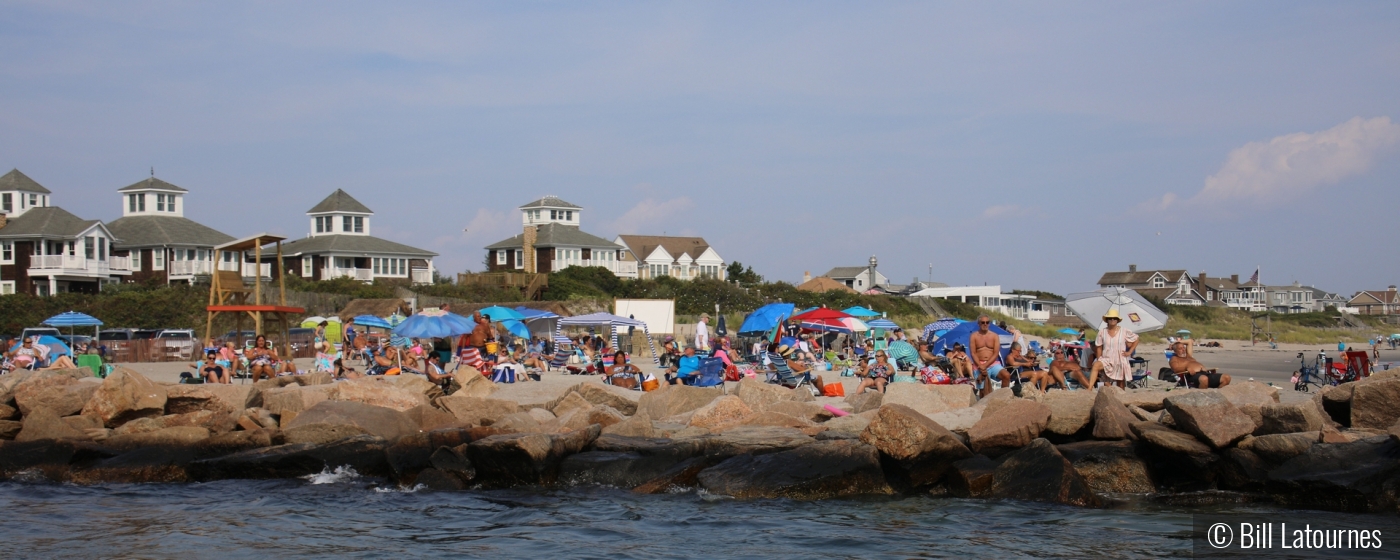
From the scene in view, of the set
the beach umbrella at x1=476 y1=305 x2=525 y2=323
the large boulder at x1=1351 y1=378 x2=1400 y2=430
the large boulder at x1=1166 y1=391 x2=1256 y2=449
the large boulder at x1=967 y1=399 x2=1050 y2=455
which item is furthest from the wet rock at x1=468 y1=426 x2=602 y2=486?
the beach umbrella at x1=476 y1=305 x2=525 y2=323

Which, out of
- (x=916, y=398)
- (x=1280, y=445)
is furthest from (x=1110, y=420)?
(x=916, y=398)

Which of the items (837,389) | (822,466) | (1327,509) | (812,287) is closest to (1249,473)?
(1327,509)

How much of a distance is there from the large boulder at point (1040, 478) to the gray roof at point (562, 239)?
51345mm

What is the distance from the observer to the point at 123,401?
13.5 metres

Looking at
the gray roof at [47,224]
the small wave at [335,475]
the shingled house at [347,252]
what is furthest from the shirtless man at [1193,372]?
the gray roof at [47,224]

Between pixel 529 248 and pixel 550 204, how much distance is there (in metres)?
4.66

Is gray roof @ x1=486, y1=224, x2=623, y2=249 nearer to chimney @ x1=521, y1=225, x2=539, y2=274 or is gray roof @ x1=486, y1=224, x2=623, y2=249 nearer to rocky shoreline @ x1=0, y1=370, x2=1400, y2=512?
chimney @ x1=521, y1=225, x2=539, y2=274

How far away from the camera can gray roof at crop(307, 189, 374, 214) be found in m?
55.5

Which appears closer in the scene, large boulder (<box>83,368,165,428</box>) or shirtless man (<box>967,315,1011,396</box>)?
large boulder (<box>83,368,165,428</box>)

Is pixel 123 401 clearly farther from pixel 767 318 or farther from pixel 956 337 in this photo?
pixel 767 318

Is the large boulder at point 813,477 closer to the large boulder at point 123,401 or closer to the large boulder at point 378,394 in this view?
the large boulder at point 378,394

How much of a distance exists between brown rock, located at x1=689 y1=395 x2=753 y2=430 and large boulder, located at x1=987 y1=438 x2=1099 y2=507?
134 inches

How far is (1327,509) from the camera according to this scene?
9.70m

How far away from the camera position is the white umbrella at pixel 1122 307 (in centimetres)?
1841
